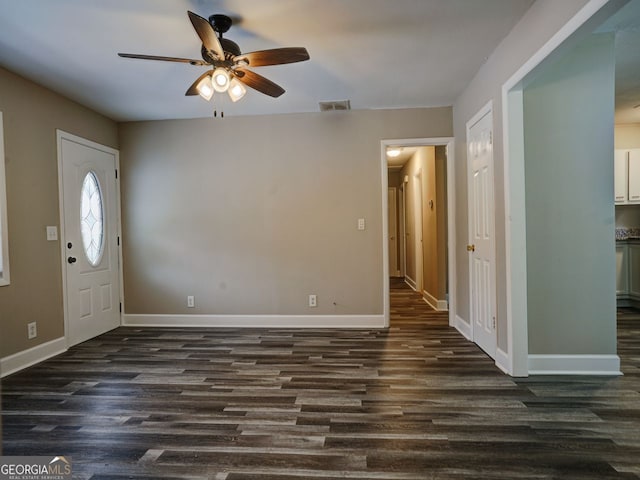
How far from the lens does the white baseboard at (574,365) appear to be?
2676mm

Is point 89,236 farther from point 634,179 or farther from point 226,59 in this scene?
point 634,179

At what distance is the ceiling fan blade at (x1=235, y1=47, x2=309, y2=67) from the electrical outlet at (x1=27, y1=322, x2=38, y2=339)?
2909mm

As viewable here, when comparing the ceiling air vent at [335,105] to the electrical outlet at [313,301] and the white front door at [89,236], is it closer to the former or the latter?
the electrical outlet at [313,301]

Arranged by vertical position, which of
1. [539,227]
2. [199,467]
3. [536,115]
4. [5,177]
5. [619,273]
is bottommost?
[199,467]

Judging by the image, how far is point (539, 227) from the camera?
2.71 meters

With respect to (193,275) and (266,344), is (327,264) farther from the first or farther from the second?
(193,275)

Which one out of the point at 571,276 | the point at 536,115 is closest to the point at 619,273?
the point at 571,276

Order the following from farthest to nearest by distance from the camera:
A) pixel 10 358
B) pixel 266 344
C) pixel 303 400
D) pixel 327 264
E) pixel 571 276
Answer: pixel 327 264
pixel 266 344
pixel 10 358
pixel 571 276
pixel 303 400

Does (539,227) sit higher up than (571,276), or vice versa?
(539,227)

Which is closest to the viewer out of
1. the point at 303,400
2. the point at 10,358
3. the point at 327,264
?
the point at 303,400

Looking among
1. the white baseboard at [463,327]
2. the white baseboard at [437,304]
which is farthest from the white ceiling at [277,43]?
the white baseboard at [437,304]

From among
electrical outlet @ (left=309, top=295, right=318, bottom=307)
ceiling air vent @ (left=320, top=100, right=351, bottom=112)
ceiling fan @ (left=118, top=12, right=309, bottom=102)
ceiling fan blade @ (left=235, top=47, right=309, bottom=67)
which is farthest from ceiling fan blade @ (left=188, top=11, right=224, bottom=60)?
electrical outlet @ (left=309, top=295, right=318, bottom=307)

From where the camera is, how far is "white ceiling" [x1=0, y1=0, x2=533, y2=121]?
7.48 ft

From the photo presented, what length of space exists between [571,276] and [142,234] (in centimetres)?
440
